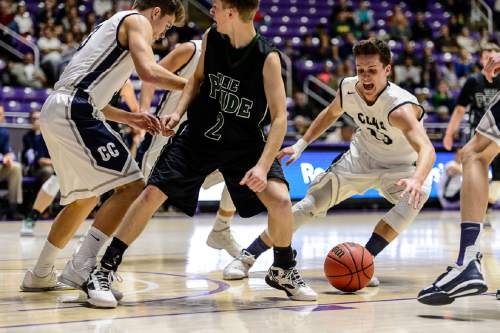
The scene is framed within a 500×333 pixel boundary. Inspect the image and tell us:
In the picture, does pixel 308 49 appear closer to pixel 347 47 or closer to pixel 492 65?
pixel 347 47

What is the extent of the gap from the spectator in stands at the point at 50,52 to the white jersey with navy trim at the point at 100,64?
33.1 ft

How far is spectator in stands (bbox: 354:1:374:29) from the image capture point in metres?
19.7

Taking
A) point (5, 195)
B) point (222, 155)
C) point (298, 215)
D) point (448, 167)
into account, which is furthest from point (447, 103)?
point (222, 155)

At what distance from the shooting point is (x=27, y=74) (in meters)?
14.8

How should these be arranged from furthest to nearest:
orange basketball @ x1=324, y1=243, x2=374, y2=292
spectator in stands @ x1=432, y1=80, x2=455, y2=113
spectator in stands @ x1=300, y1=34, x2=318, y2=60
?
spectator in stands @ x1=300, y1=34, x2=318, y2=60 < spectator in stands @ x1=432, y1=80, x2=455, y2=113 < orange basketball @ x1=324, y1=243, x2=374, y2=292

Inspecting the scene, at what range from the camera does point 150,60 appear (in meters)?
4.83

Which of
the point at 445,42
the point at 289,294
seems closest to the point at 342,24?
the point at 445,42

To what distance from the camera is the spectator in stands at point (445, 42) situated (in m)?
19.9

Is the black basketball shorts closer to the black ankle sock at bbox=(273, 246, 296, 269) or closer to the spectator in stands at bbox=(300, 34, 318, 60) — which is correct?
the black ankle sock at bbox=(273, 246, 296, 269)

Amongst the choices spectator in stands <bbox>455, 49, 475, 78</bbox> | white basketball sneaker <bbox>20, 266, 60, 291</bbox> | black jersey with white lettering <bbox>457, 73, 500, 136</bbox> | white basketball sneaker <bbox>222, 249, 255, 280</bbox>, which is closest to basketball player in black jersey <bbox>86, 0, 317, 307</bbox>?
white basketball sneaker <bbox>20, 266, 60, 291</bbox>

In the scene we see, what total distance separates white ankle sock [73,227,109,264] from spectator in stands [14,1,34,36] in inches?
452

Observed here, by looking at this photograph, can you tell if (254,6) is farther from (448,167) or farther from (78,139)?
(448,167)

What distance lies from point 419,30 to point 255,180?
16503 mm

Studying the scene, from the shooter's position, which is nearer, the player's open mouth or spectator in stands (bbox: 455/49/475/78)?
the player's open mouth
